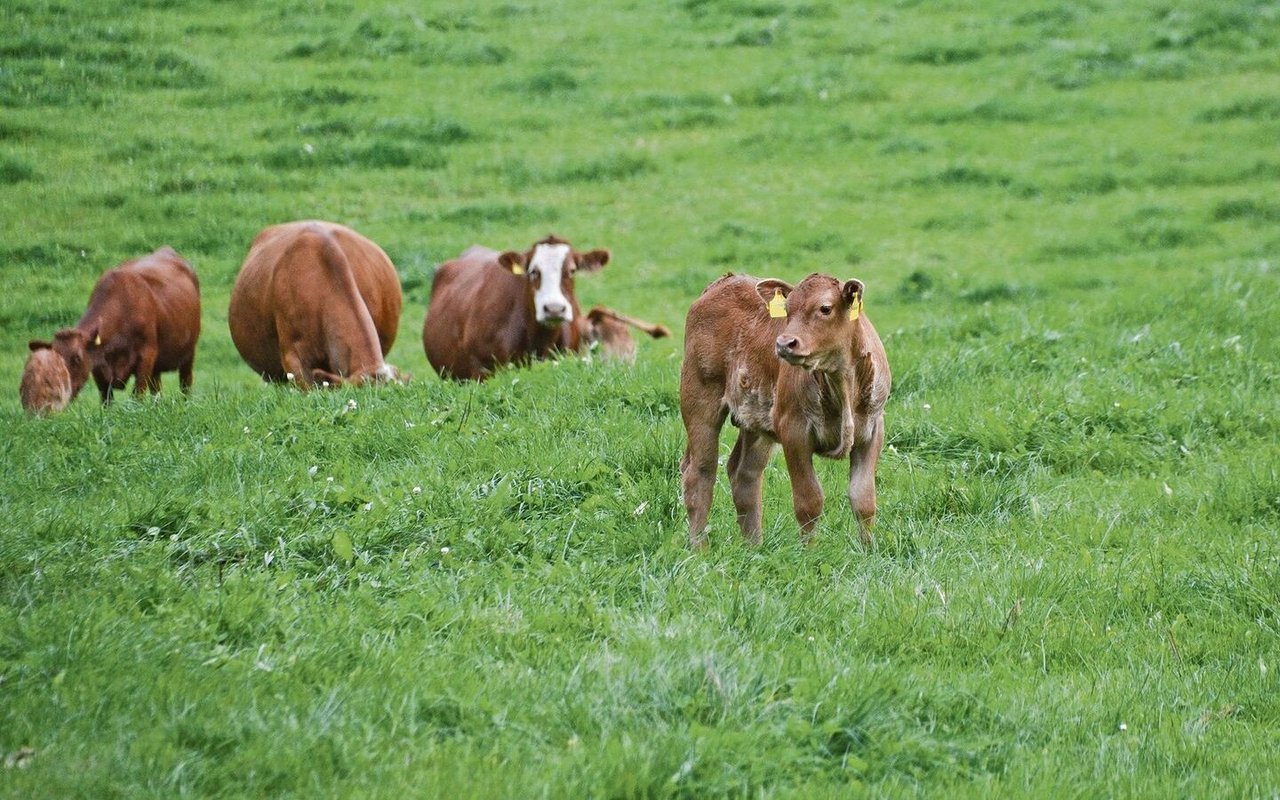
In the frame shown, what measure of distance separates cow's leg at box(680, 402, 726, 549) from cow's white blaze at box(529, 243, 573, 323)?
4.99 meters

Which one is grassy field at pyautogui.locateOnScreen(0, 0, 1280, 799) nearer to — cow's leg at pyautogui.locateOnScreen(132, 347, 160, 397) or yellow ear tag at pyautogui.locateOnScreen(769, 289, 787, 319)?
yellow ear tag at pyautogui.locateOnScreen(769, 289, 787, 319)

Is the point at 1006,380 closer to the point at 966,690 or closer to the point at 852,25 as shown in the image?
the point at 966,690

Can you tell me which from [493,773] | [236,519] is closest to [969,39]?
[236,519]

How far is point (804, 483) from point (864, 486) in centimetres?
29

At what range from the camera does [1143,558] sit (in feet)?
22.1

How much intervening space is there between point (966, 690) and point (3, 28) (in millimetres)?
19884

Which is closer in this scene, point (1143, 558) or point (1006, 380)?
point (1143, 558)

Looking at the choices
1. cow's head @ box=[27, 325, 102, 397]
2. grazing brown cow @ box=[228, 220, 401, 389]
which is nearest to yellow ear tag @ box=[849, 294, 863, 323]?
grazing brown cow @ box=[228, 220, 401, 389]

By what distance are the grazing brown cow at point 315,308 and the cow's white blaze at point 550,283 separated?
53.6 inches

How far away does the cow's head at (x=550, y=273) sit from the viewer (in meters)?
12.0

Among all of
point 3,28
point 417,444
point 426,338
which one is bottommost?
point 426,338

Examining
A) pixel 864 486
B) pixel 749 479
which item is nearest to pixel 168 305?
pixel 749 479

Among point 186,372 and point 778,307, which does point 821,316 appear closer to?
point 778,307

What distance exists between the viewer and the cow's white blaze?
1199 centimetres
